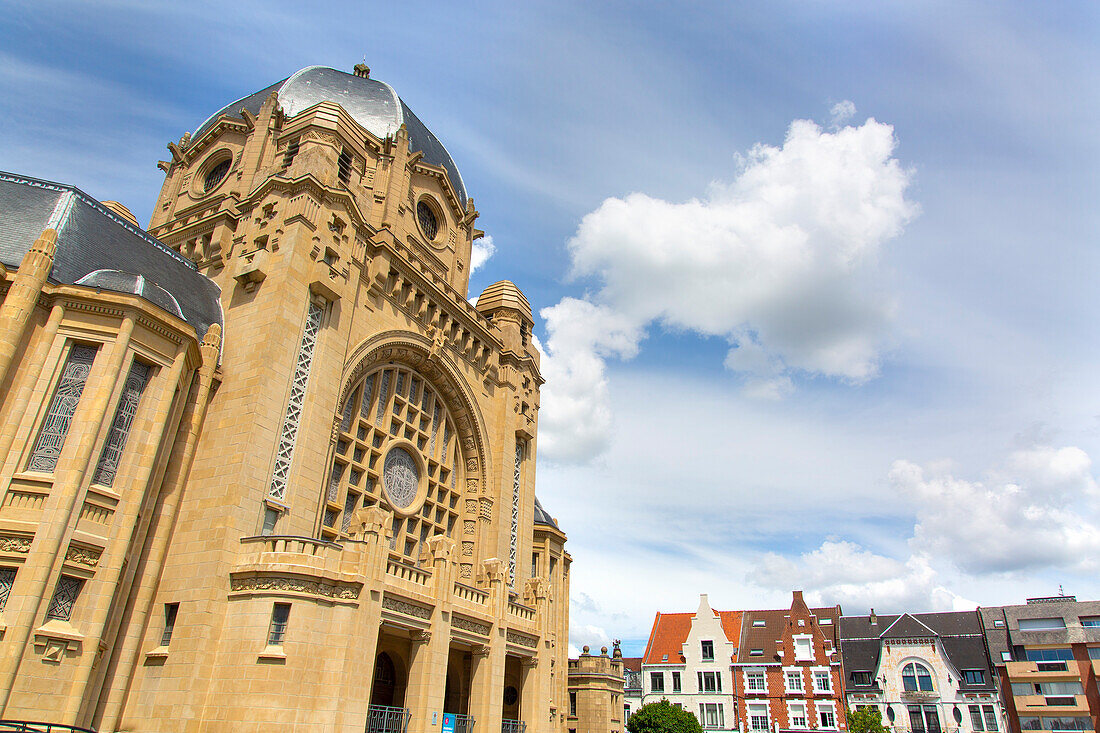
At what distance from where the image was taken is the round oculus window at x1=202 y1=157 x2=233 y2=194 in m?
34.8

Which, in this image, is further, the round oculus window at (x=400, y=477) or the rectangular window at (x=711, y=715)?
the rectangular window at (x=711, y=715)

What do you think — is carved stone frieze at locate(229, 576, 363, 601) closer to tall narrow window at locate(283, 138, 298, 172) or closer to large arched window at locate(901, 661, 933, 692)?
tall narrow window at locate(283, 138, 298, 172)

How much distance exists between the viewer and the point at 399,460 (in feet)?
96.8

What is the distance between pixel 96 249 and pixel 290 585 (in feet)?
41.1

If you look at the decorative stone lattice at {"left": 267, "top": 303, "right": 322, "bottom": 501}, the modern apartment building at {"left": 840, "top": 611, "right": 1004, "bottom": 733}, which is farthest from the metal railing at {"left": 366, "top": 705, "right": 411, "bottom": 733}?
the modern apartment building at {"left": 840, "top": 611, "right": 1004, "bottom": 733}

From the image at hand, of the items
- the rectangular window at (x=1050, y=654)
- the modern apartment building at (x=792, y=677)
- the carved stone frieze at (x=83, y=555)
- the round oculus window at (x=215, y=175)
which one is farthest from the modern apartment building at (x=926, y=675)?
the round oculus window at (x=215, y=175)

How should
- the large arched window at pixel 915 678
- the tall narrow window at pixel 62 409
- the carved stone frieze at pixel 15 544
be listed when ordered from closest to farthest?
the carved stone frieze at pixel 15 544 → the tall narrow window at pixel 62 409 → the large arched window at pixel 915 678

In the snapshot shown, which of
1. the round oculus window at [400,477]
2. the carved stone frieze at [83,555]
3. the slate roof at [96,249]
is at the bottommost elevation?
the carved stone frieze at [83,555]

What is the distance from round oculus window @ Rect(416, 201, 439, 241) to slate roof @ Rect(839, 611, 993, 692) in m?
48.5

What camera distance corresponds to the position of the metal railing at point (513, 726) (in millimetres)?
27180

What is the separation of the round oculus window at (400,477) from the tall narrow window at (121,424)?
10.3m

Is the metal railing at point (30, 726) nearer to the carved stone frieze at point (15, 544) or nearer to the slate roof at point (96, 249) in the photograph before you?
the carved stone frieze at point (15, 544)

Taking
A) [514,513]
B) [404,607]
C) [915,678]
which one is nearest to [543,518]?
[514,513]

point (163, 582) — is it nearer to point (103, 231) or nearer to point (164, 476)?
point (164, 476)
